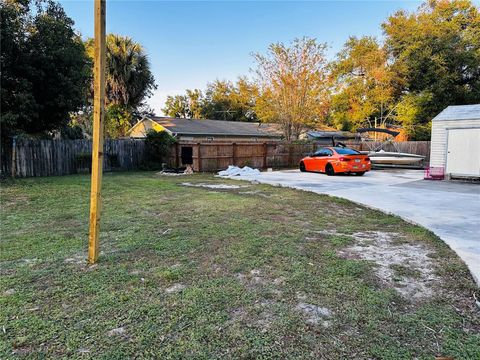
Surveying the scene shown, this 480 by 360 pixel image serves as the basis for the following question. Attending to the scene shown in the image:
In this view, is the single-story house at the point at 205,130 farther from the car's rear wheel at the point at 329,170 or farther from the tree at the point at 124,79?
the car's rear wheel at the point at 329,170

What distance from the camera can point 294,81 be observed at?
2203 cm

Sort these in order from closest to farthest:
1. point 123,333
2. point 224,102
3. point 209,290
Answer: point 123,333, point 209,290, point 224,102

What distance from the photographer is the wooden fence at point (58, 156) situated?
12453mm

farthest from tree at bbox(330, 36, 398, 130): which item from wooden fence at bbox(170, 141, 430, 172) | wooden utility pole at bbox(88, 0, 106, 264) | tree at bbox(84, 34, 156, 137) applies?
wooden utility pole at bbox(88, 0, 106, 264)

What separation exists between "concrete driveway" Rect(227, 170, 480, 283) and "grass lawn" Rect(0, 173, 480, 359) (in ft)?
1.07

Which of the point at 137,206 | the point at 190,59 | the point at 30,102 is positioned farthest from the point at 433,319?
the point at 190,59

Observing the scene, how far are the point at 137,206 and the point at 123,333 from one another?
16.2ft

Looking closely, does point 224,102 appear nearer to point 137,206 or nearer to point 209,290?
point 137,206

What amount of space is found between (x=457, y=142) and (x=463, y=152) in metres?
0.42

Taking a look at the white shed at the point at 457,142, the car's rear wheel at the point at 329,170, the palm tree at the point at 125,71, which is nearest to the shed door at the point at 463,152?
the white shed at the point at 457,142

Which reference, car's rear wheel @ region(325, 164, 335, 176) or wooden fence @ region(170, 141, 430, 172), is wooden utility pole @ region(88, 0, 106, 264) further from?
car's rear wheel @ region(325, 164, 335, 176)

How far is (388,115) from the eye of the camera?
27.6 m

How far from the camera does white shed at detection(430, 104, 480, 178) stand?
37.9 ft

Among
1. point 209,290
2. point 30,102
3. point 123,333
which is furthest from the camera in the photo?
point 30,102
